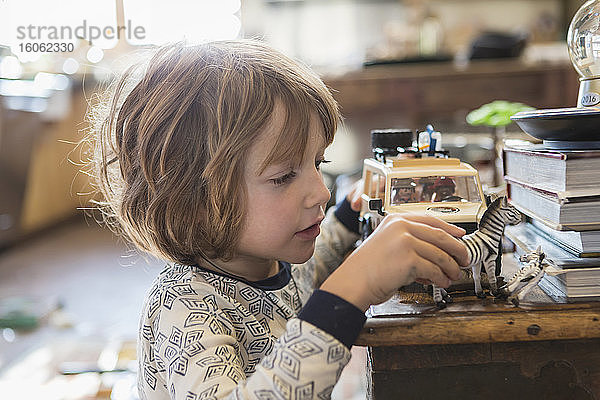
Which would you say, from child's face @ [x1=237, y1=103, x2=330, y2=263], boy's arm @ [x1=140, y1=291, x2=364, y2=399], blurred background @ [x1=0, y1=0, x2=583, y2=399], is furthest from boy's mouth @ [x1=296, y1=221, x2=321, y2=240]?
blurred background @ [x1=0, y1=0, x2=583, y2=399]

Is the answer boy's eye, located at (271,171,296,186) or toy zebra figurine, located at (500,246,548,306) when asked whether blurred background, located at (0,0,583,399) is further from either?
toy zebra figurine, located at (500,246,548,306)

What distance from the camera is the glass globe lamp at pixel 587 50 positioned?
2.10 feet

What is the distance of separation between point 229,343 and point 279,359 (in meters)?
0.10

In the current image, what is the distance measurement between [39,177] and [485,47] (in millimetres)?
2877

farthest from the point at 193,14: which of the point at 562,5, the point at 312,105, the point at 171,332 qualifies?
the point at 562,5

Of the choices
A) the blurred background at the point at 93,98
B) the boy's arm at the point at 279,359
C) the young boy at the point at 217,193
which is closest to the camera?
the boy's arm at the point at 279,359

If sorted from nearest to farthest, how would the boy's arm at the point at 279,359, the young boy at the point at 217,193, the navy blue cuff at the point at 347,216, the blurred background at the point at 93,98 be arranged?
1. the boy's arm at the point at 279,359
2. the young boy at the point at 217,193
3. the navy blue cuff at the point at 347,216
4. the blurred background at the point at 93,98

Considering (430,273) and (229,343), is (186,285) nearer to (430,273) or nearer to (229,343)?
(229,343)

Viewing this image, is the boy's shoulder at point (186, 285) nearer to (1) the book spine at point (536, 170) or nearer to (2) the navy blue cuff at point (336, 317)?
(2) the navy blue cuff at point (336, 317)

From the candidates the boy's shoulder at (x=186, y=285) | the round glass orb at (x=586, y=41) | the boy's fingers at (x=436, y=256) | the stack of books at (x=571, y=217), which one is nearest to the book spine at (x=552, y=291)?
the stack of books at (x=571, y=217)

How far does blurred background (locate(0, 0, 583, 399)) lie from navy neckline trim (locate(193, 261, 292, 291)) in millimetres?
258

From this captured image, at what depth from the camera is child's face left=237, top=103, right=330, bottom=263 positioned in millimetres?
663

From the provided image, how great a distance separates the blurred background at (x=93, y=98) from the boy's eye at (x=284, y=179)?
0.77ft

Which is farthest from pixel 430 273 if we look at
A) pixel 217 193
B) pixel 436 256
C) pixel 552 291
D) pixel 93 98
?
pixel 93 98
